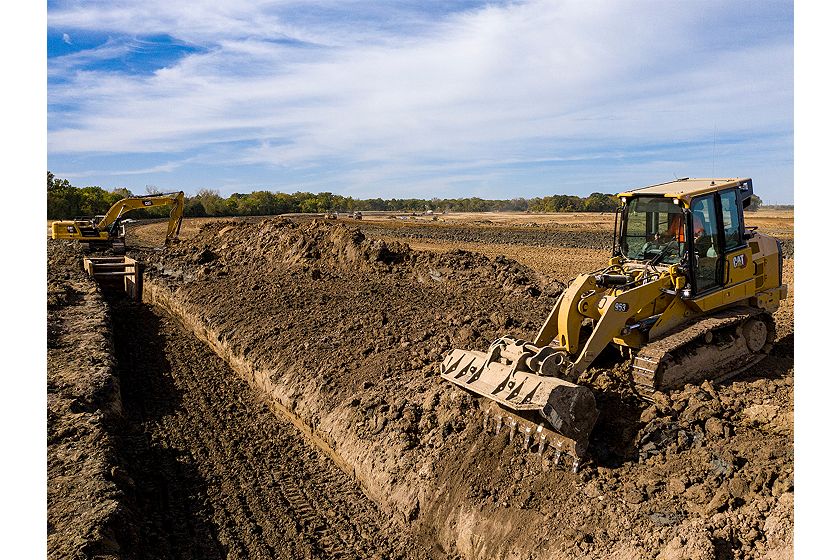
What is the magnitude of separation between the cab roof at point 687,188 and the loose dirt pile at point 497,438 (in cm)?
230

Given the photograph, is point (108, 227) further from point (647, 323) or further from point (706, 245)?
point (706, 245)

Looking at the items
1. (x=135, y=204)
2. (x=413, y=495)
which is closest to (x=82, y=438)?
(x=413, y=495)

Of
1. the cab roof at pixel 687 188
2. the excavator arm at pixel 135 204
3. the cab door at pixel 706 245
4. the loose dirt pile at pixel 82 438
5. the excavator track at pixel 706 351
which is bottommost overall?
the loose dirt pile at pixel 82 438

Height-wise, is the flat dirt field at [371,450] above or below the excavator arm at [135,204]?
below

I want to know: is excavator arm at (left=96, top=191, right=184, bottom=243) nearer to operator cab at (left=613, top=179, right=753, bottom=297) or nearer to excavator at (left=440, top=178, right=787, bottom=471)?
excavator at (left=440, top=178, right=787, bottom=471)

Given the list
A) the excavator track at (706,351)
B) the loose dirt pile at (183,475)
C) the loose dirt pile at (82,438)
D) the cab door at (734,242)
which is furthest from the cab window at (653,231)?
the loose dirt pile at (82,438)

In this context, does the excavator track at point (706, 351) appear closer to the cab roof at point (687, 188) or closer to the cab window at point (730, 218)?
the cab window at point (730, 218)

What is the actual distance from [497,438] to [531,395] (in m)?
0.91

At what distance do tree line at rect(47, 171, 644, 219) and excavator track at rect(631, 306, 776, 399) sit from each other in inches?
1311

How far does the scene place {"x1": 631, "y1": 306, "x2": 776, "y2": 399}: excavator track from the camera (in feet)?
23.9

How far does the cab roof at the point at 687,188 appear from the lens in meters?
7.94

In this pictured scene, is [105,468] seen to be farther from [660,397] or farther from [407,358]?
[660,397]

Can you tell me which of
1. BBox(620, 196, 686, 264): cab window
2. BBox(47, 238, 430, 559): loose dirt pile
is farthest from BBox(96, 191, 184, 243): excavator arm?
BBox(620, 196, 686, 264): cab window

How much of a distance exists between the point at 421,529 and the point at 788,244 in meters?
30.7
